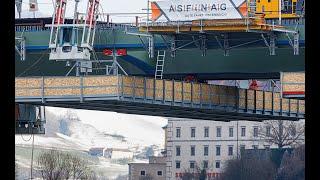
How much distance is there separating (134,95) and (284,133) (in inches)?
4583

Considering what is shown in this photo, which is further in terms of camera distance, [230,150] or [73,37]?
[230,150]

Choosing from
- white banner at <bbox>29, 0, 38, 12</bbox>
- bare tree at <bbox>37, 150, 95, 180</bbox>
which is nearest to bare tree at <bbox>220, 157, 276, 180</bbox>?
bare tree at <bbox>37, 150, 95, 180</bbox>

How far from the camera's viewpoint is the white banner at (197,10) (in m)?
79.2

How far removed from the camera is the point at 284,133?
189m

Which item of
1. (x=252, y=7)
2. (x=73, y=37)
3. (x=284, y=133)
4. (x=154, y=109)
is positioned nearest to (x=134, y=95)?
(x=73, y=37)

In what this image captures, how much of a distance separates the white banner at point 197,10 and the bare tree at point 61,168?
9084 cm

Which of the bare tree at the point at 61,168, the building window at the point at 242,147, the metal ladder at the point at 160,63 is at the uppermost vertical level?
the metal ladder at the point at 160,63

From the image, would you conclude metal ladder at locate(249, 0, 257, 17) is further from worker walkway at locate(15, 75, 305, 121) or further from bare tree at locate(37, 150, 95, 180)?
bare tree at locate(37, 150, 95, 180)

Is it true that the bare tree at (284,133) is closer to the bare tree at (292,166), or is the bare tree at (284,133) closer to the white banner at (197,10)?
the bare tree at (292,166)

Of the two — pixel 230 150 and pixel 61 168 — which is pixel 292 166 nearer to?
pixel 230 150

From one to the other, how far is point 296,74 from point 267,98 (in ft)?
72.6

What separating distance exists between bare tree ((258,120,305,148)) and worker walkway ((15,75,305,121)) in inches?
3723

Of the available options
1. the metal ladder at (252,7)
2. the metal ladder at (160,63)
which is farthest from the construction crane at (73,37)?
the metal ladder at (252,7)

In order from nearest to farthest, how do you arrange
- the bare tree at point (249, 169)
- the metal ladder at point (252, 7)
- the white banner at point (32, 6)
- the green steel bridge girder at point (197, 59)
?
the metal ladder at point (252, 7) < the green steel bridge girder at point (197, 59) < the white banner at point (32, 6) < the bare tree at point (249, 169)
